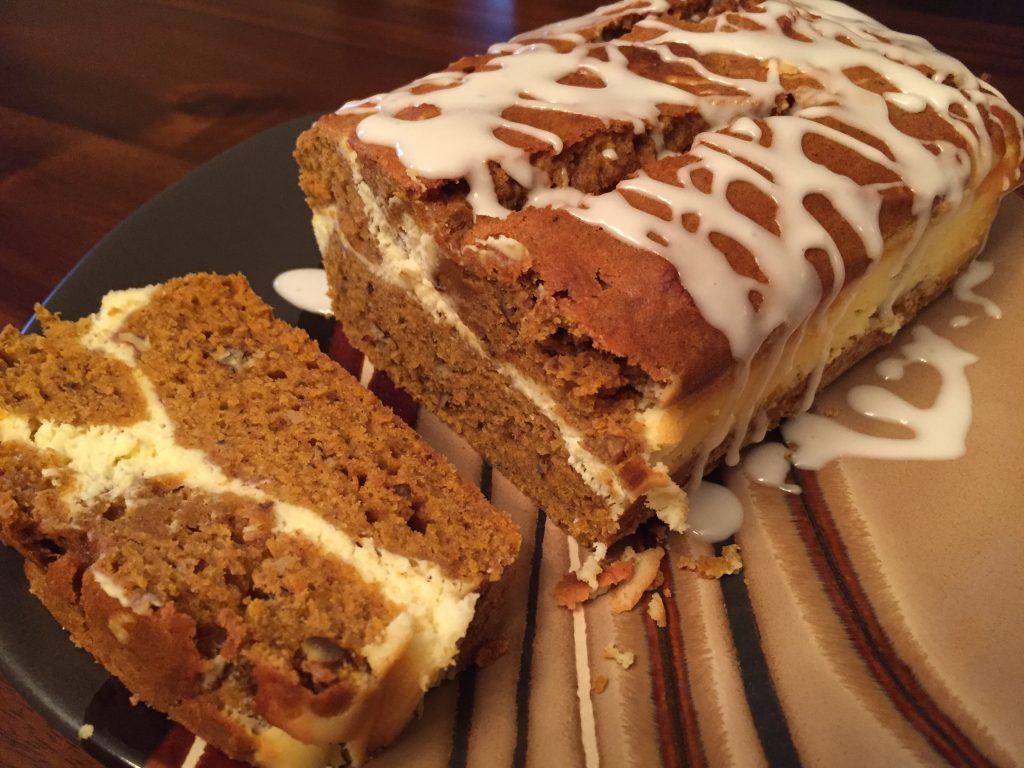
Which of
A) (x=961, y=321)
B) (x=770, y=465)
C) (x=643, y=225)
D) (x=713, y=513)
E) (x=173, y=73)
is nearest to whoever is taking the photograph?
(x=643, y=225)

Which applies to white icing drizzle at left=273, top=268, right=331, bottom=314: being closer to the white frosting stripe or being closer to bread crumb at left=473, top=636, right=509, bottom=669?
the white frosting stripe

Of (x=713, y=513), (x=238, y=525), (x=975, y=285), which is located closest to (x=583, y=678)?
(x=713, y=513)

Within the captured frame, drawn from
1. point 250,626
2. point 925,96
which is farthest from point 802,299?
point 250,626

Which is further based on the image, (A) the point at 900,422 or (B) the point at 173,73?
(B) the point at 173,73

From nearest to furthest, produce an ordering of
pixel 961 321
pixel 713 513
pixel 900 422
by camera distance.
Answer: pixel 713 513 < pixel 900 422 < pixel 961 321

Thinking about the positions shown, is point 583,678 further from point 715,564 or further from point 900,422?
point 900,422

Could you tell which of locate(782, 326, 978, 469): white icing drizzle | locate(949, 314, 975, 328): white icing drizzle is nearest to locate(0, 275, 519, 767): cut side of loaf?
locate(782, 326, 978, 469): white icing drizzle

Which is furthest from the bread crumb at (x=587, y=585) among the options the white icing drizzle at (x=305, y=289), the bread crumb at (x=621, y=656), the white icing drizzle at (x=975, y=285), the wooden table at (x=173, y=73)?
the wooden table at (x=173, y=73)
